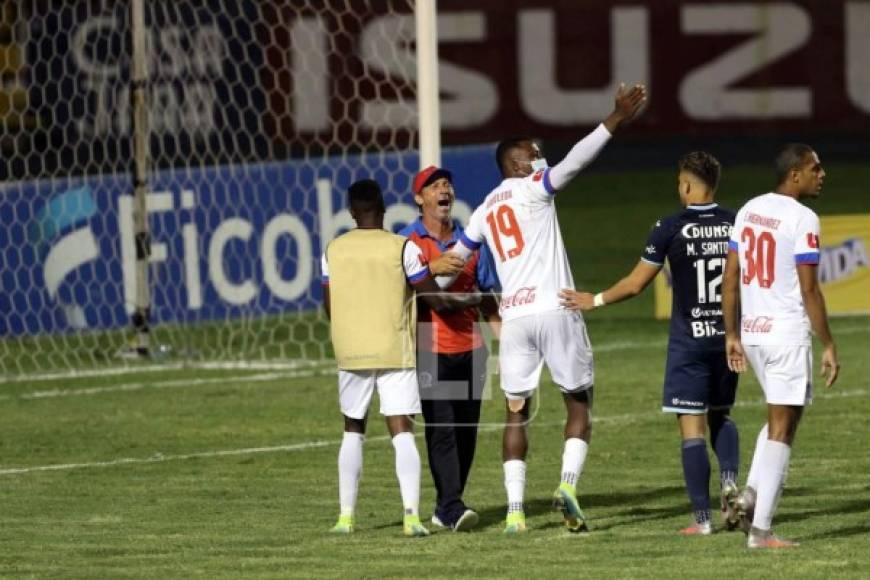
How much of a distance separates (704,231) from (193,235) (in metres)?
10.9

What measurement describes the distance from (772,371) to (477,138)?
96.1 feet

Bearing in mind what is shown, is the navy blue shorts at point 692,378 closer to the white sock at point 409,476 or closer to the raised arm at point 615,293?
the raised arm at point 615,293

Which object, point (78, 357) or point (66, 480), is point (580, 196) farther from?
point (66, 480)

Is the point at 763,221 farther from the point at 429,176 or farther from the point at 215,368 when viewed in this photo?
the point at 215,368

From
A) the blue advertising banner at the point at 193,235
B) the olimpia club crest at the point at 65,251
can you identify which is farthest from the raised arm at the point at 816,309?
the olimpia club crest at the point at 65,251

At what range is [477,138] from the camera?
38.1 meters

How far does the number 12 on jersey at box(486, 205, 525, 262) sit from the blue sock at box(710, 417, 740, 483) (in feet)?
4.21

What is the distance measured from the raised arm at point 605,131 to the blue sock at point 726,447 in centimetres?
146

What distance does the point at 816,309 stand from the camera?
28.8 ft

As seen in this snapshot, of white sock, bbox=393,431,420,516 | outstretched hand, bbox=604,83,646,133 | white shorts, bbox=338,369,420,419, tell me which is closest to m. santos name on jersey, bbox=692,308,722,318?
outstretched hand, bbox=604,83,646,133

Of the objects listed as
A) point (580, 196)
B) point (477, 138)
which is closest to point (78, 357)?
point (580, 196)

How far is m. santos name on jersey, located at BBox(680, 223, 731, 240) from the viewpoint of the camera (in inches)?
379

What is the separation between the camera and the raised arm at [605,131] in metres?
9.33

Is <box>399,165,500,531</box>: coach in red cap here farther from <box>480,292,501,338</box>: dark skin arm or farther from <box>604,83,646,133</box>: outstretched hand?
<box>604,83,646,133</box>: outstretched hand
